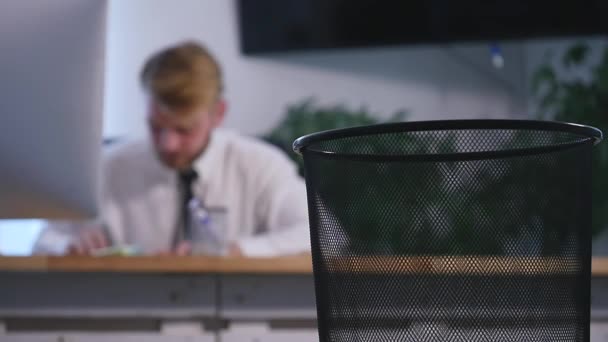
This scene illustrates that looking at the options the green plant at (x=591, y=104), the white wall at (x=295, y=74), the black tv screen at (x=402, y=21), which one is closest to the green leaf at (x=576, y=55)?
the green plant at (x=591, y=104)

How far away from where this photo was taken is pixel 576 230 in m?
0.65

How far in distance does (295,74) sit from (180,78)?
2.04 meters

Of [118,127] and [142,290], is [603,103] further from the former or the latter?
[142,290]

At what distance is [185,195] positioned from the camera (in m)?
2.40

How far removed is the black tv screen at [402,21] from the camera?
376cm

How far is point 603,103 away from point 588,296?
3.34m

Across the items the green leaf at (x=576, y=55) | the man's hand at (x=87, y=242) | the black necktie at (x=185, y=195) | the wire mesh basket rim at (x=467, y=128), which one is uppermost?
the green leaf at (x=576, y=55)

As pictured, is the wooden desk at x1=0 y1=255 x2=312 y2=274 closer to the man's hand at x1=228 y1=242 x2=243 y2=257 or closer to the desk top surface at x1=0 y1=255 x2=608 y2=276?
the desk top surface at x1=0 y1=255 x2=608 y2=276

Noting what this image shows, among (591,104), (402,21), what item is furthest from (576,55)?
(402,21)

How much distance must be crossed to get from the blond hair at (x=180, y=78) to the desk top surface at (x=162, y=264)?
1075 mm

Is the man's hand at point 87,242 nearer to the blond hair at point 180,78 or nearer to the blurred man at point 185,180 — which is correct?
the blurred man at point 185,180

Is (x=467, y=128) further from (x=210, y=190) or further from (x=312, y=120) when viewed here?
(x=312, y=120)

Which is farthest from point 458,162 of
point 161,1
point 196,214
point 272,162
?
point 161,1

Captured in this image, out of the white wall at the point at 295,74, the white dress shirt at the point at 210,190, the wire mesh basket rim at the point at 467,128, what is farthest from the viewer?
the white wall at the point at 295,74
